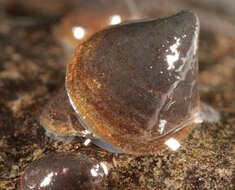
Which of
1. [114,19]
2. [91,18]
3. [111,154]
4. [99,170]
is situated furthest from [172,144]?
[91,18]

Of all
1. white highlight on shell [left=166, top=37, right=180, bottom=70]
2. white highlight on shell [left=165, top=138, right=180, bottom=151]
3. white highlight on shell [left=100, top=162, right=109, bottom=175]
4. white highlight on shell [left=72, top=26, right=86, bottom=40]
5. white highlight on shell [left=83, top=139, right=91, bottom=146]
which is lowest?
white highlight on shell [left=165, top=138, right=180, bottom=151]

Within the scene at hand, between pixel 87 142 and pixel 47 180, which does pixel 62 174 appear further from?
pixel 87 142

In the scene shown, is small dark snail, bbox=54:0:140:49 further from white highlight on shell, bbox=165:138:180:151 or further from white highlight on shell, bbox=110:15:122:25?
white highlight on shell, bbox=165:138:180:151

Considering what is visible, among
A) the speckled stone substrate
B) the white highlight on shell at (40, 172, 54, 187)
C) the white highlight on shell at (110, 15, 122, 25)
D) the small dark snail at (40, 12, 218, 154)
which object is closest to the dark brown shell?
the small dark snail at (40, 12, 218, 154)

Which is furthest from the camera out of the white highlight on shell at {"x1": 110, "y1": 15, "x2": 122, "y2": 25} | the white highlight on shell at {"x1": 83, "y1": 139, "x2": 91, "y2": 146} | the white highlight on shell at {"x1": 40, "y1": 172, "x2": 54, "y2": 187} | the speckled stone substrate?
the white highlight on shell at {"x1": 110, "y1": 15, "x2": 122, "y2": 25}

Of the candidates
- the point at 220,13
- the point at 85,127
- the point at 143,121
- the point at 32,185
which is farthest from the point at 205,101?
the point at 220,13

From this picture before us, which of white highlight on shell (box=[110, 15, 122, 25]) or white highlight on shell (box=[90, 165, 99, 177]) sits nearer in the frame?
white highlight on shell (box=[90, 165, 99, 177])

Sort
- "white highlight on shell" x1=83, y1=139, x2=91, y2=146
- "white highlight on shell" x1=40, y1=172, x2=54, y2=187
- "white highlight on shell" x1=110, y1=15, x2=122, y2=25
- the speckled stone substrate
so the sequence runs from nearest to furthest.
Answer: "white highlight on shell" x1=40, y1=172, x2=54, y2=187, the speckled stone substrate, "white highlight on shell" x1=83, y1=139, x2=91, y2=146, "white highlight on shell" x1=110, y1=15, x2=122, y2=25

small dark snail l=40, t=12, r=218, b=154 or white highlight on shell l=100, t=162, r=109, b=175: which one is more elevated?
small dark snail l=40, t=12, r=218, b=154
